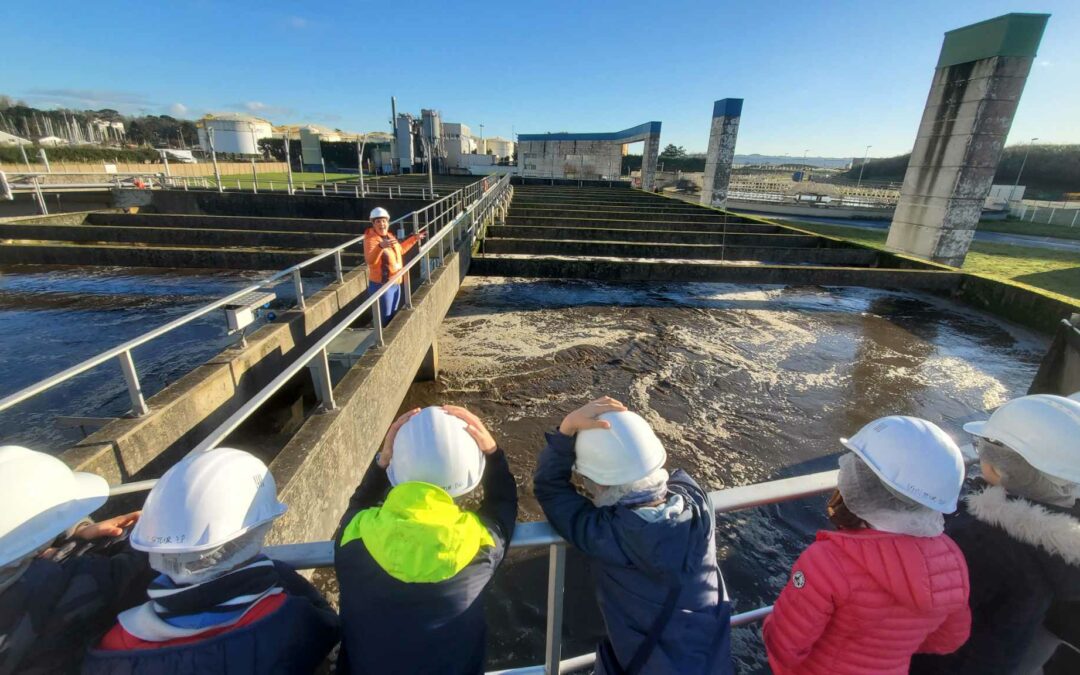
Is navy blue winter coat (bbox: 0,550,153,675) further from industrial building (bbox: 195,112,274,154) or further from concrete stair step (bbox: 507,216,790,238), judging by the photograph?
industrial building (bbox: 195,112,274,154)

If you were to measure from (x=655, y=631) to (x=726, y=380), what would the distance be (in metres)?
5.57

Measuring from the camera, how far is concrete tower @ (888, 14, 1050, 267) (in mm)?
11039

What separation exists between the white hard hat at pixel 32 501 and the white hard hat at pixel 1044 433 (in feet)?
9.86

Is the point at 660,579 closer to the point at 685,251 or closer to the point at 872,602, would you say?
the point at 872,602

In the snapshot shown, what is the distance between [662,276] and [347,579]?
31.8 ft

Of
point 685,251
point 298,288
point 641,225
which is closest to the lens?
point 298,288

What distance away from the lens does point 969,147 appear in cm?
1180

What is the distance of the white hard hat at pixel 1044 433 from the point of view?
1.57 metres

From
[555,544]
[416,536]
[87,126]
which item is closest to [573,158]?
[555,544]

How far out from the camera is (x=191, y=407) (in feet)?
13.5

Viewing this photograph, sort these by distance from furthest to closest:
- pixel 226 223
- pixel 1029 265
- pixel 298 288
A: 1. pixel 1029 265
2. pixel 226 223
3. pixel 298 288

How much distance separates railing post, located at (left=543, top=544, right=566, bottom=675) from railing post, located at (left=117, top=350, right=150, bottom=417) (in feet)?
9.64

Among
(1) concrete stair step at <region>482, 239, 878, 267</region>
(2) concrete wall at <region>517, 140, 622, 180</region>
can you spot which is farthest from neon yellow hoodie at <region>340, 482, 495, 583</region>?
(2) concrete wall at <region>517, 140, 622, 180</region>

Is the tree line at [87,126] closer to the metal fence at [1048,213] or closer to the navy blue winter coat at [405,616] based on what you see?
the navy blue winter coat at [405,616]
